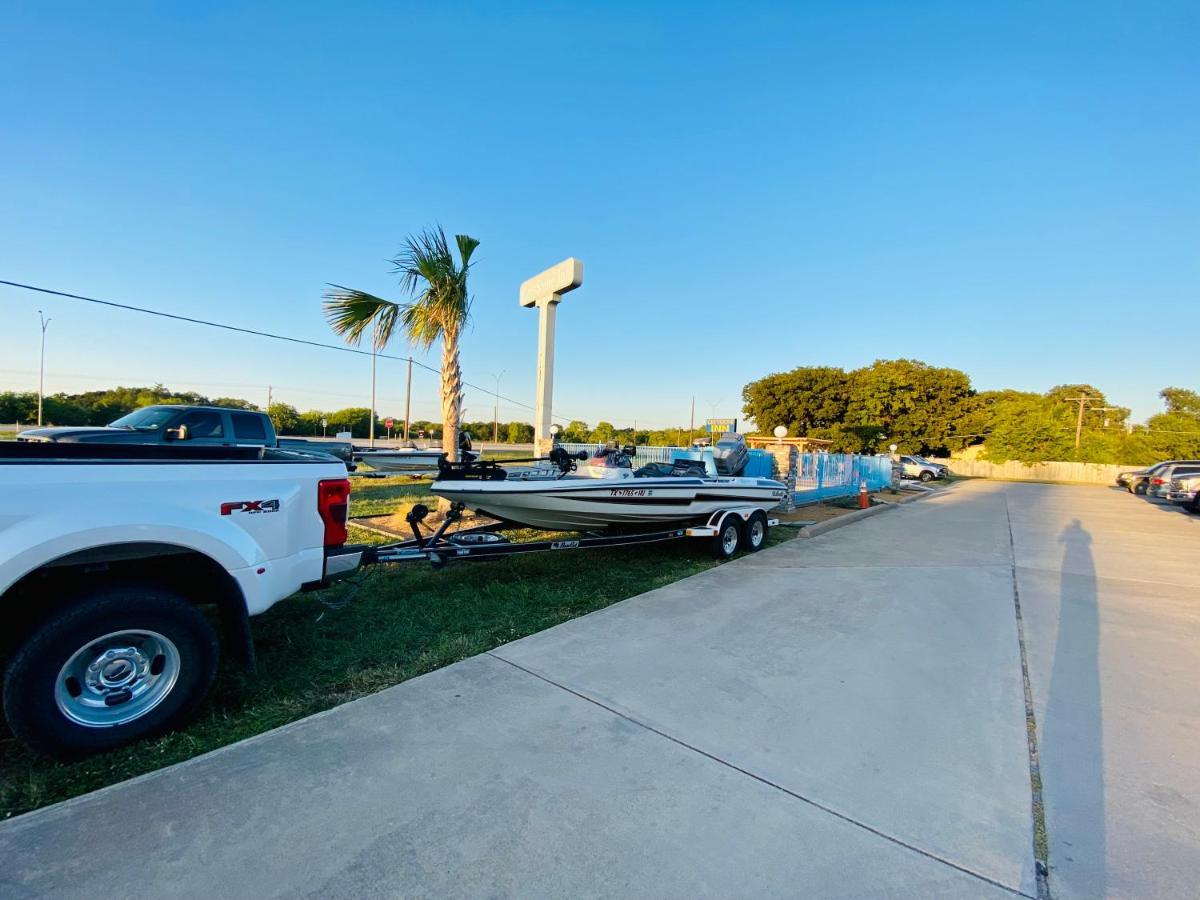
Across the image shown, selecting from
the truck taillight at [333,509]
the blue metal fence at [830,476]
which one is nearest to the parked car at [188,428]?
the truck taillight at [333,509]

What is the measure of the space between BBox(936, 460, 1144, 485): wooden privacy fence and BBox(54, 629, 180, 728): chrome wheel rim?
5278 cm

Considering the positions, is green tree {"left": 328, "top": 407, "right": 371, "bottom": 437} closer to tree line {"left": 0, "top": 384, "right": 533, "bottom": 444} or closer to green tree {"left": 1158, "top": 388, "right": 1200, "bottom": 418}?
tree line {"left": 0, "top": 384, "right": 533, "bottom": 444}

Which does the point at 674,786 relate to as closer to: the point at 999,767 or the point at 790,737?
the point at 790,737

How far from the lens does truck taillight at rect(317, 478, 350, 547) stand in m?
3.21

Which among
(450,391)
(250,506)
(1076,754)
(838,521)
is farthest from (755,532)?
(250,506)

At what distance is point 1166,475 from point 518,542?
27729mm

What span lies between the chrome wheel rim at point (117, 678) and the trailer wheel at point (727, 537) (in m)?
5.72

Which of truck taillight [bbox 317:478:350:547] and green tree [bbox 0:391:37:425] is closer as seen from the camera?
truck taillight [bbox 317:478:350:547]

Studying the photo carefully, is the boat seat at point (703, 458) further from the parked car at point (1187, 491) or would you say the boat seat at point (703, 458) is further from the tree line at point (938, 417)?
the tree line at point (938, 417)

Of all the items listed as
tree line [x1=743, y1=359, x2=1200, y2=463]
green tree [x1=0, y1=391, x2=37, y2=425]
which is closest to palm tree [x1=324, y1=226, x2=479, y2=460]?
tree line [x1=743, y1=359, x2=1200, y2=463]

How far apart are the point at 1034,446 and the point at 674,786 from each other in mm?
53579

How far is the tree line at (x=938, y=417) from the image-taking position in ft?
142

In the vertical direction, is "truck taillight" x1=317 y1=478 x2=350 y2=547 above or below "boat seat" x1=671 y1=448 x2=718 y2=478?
below

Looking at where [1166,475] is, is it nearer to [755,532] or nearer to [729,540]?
[755,532]
